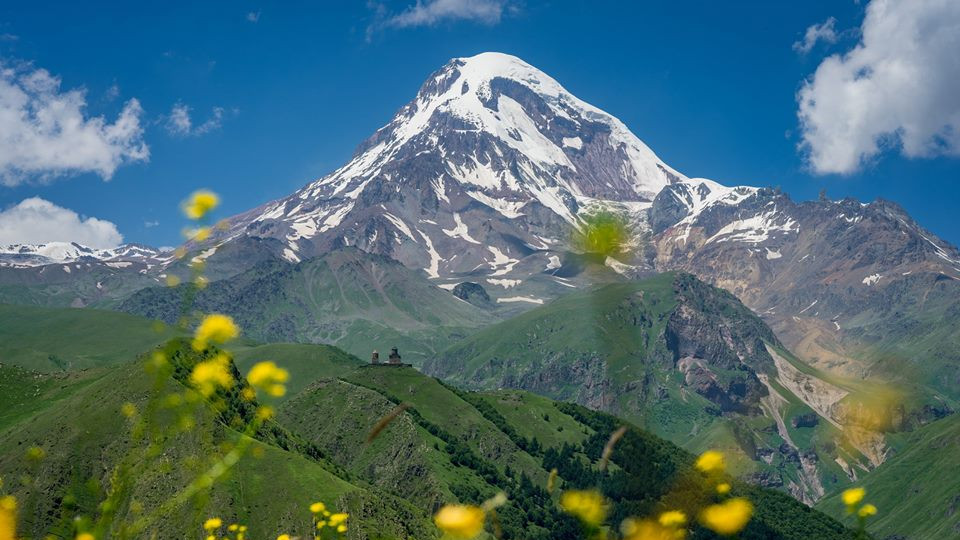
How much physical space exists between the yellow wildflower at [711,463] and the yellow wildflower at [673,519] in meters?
0.38

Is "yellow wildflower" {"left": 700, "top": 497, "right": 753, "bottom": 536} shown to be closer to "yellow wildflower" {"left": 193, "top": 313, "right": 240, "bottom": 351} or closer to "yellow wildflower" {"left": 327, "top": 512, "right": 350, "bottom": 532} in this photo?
"yellow wildflower" {"left": 327, "top": 512, "right": 350, "bottom": 532}

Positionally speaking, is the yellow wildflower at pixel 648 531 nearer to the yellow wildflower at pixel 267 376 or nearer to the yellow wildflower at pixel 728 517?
the yellow wildflower at pixel 728 517

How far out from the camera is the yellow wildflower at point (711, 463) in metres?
6.62

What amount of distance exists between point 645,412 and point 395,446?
7646 inches

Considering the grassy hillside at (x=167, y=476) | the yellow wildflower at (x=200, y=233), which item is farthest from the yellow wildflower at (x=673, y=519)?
the grassy hillside at (x=167, y=476)

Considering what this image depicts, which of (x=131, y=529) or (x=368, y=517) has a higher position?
(x=368, y=517)

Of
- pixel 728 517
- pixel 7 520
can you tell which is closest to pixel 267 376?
pixel 7 520

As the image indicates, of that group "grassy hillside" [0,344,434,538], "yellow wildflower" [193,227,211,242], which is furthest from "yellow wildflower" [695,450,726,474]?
"grassy hillside" [0,344,434,538]

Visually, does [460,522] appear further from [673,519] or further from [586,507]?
[673,519]

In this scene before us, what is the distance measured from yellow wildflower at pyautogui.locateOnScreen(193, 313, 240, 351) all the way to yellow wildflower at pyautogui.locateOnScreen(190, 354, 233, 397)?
19 cm

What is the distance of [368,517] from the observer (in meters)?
120

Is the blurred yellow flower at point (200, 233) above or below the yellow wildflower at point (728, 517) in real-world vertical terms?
above

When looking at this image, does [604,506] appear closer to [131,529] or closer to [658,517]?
[658,517]

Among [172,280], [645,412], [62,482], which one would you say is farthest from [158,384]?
[62,482]
